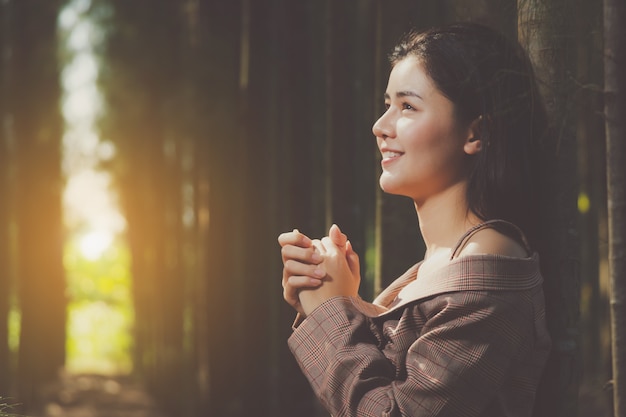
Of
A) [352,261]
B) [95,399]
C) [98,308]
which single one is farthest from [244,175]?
[98,308]

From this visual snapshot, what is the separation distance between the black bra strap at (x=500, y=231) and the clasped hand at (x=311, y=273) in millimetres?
389

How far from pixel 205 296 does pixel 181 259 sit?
19.4ft

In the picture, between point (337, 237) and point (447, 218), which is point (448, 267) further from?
point (337, 237)

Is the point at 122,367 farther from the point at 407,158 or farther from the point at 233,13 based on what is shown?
the point at 407,158

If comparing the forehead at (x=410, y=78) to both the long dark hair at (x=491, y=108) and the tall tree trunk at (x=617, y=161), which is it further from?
the tall tree trunk at (x=617, y=161)

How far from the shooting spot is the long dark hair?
9.44 feet

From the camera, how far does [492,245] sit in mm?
2738

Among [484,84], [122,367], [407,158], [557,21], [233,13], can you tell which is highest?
[233,13]

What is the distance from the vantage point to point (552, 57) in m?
3.20

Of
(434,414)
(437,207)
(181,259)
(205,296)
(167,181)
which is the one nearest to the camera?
(434,414)

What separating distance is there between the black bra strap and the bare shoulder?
0.01 meters

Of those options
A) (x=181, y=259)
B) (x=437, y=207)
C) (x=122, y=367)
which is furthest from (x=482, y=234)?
(x=122, y=367)

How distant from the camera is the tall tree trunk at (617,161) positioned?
10.0 feet

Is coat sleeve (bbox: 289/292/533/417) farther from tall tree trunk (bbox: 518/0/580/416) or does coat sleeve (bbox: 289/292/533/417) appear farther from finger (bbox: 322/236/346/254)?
tall tree trunk (bbox: 518/0/580/416)
